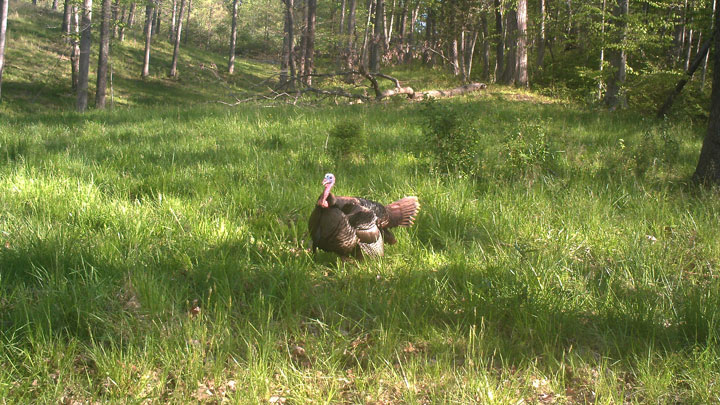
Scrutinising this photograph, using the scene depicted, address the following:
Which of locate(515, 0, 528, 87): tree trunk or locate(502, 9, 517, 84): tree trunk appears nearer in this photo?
locate(515, 0, 528, 87): tree trunk

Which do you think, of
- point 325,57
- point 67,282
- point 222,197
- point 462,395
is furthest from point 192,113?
point 325,57

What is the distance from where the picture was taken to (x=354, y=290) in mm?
3205

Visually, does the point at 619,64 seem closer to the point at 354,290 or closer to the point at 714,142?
the point at 714,142

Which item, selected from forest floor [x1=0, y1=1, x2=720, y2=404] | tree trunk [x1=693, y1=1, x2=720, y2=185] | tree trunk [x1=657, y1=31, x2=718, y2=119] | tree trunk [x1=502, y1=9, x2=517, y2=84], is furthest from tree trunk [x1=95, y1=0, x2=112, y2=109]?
tree trunk [x1=693, y1=1, x2=720, y2=185]

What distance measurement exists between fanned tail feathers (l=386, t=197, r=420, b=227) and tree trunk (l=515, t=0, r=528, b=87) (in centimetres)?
1534

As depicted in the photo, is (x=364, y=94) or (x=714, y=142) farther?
(x=364, y=94)

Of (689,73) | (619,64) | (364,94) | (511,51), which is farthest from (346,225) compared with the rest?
(511,51)

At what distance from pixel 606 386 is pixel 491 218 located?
84.9 inches

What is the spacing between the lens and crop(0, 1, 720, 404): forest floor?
2.38m

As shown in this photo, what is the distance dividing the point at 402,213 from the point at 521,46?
1587cm

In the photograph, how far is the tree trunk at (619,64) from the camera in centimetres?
1181

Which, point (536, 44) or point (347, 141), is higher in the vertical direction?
point (536, 44)

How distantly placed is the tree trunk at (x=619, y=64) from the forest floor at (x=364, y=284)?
6904mm

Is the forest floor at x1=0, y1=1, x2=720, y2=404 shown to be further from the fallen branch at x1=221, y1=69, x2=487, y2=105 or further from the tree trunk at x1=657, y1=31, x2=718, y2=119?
the fallen branch at x1=221, y1=69, x2=487, y2=105
